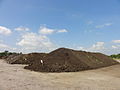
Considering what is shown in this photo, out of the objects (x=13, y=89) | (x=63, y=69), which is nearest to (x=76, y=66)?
(x=63, y=69)

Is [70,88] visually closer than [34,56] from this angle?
Yes

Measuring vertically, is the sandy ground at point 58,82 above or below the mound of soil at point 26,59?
below

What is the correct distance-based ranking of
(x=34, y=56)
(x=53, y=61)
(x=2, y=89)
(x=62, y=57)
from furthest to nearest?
(x=34, y=56)
(x=62, y=57)
(x=53, y=61)
(x=2, y=89)

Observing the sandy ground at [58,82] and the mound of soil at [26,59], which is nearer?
the sandy ground at [58,82]

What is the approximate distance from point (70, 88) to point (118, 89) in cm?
216

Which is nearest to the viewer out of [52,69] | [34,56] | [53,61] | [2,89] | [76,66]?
[2,89]

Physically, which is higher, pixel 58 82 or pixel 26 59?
pixel 26 59

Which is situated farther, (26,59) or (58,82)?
(26,59)

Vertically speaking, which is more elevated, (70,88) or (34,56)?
(34,56)

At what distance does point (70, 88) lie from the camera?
601 centimetres

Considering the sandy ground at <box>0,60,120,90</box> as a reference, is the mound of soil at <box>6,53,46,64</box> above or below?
above

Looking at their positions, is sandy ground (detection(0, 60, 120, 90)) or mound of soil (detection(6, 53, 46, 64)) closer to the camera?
sandy ground (detection(0, 60, 120, 90))

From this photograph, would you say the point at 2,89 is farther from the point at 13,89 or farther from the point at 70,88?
the point at 70,88

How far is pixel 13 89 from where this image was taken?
5.78m
